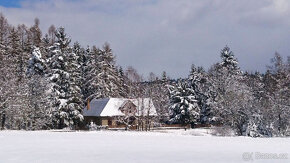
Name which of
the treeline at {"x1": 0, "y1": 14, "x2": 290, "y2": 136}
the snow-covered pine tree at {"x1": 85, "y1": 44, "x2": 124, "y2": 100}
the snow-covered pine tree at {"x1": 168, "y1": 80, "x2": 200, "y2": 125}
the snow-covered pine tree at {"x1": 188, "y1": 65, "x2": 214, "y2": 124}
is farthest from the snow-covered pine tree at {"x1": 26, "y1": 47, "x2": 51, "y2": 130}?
the snow-covered pine tree at {"x1": 188, "y1": 65, "x2": 214, "y2": 124}

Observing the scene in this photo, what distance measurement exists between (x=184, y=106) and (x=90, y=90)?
61.9 ft

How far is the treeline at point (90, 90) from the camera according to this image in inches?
1499

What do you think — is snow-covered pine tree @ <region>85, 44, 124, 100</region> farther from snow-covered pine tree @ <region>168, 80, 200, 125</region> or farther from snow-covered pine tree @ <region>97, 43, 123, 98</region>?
snow-covered pine tree @ <region>168, 80, 200, 125</region>

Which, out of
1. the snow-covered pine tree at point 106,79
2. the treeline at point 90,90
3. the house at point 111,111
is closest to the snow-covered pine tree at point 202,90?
the treeline at point 90,90

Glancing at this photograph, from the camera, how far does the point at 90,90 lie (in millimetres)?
65625

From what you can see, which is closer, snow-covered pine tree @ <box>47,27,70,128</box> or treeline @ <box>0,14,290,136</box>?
treeline @ <box>0,14,290,136</box>

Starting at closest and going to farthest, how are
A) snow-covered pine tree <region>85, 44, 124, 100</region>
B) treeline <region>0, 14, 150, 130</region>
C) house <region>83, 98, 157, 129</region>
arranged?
treeline <region>0, 14, 150, 130</region>, house <region>83, 98, 157, 129</region>, snow-covered pine tree <region>85, 44, 124, 100</region>

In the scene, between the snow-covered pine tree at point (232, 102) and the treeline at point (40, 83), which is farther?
the treeline at point (40, 83)

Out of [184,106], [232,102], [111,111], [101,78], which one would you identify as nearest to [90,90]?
[101,78]

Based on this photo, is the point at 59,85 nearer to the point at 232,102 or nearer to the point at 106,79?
the point at 106,79

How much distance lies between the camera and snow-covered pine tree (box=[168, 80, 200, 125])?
197ft

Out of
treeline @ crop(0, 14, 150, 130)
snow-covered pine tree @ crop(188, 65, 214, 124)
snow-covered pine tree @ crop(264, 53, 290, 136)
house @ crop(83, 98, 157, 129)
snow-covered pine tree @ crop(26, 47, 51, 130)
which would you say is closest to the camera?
snow-covered pine tree @ crop(264, 53, 290, 136)

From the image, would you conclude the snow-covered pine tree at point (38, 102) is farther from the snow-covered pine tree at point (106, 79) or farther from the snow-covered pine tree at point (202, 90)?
the snow-covered pine tree at point (202, 90)

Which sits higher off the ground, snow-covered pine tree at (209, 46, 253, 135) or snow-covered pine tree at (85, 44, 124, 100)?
snow-covered pine tree at (85, 44, 124, 100)
